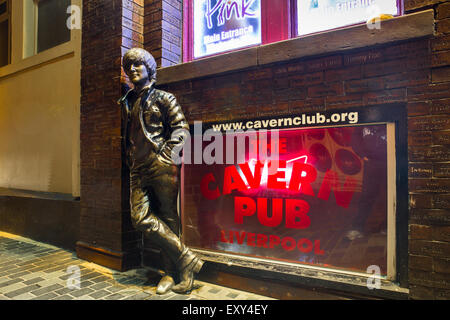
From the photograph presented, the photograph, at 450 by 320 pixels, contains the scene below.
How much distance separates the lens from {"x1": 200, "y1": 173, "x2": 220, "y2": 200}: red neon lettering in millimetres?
4133

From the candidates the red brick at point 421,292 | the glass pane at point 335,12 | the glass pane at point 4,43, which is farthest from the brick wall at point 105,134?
the glass pane at point 4,43

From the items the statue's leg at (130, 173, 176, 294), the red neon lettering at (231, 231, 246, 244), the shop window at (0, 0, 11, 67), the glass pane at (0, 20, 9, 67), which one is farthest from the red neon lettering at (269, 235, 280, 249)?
the glass pane at (0, 20, 9, 67)

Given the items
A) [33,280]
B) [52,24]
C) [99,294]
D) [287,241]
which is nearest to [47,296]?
[99,294]

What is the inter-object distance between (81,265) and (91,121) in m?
2.24

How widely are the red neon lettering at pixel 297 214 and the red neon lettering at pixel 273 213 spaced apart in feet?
0.33

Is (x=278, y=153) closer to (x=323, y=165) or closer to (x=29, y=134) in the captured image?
(x=323, y=165)

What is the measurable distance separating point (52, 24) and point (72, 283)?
5764 mm

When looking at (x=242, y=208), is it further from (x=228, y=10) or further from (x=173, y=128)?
(x=228, y=10)

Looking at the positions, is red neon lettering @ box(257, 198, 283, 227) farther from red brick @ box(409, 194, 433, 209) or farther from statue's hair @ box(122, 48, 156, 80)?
statue's hair @ box(122, 48, 156, 80)

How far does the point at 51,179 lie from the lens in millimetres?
6230

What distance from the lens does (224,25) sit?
4238 mm

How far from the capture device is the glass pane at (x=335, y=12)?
10.6 ft

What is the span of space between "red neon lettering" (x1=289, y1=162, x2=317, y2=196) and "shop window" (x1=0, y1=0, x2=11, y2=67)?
26.7ft

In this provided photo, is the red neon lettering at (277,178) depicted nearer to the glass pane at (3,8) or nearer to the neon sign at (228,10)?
the neon sign at (228,10)
